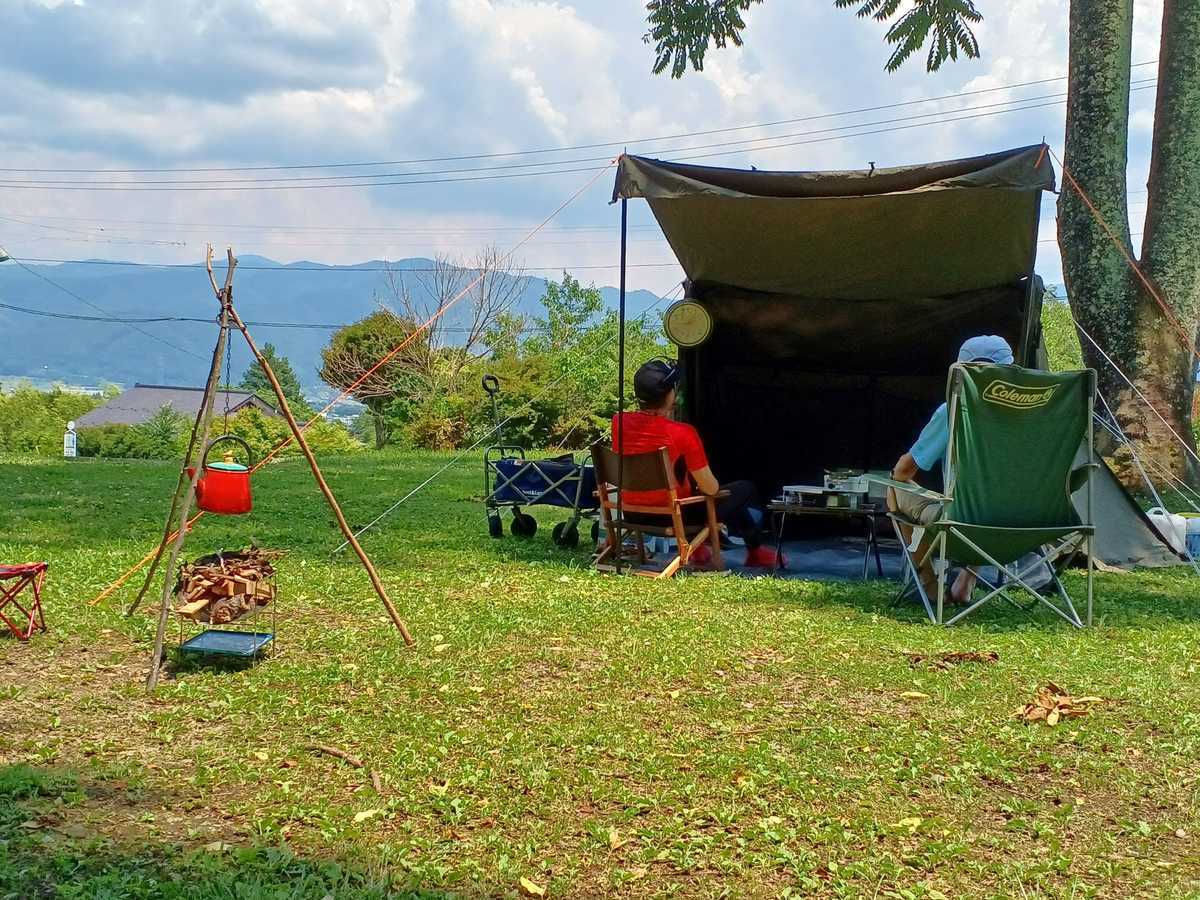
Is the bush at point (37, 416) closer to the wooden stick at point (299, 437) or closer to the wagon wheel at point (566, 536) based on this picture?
the wagon wheel at point (566, 536)

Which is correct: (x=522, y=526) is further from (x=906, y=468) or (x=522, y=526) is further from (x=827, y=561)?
(x=906, y=468)

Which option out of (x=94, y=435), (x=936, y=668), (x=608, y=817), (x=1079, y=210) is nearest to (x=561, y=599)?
(x=936, y=668)

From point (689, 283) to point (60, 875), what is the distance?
6058 mm

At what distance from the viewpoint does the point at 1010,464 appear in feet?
15.8

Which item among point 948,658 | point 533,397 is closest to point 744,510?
point 948,658

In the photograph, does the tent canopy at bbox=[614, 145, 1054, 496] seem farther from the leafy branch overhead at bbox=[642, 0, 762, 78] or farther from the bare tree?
the bare tree

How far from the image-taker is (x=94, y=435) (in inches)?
1038

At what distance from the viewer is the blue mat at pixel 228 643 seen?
370cm

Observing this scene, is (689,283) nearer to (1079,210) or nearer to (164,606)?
(1079,210)

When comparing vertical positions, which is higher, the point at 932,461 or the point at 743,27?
the point at 743,27

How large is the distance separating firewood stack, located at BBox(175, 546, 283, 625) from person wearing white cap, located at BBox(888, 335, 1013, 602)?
2867mm

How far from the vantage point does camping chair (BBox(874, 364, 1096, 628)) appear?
474cm

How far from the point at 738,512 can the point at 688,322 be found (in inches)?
72.0

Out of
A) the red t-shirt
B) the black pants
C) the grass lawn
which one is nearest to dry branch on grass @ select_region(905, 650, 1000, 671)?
the grass lawn
